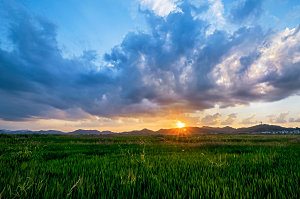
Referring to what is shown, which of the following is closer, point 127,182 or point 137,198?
point 137,198

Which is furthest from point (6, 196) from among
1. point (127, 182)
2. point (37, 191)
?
point (127, 182)

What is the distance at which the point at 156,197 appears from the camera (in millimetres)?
2158

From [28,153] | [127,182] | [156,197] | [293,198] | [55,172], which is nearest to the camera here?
[293,198]

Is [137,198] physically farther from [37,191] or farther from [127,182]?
[37,191]

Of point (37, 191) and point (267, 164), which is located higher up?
point (37, 191)

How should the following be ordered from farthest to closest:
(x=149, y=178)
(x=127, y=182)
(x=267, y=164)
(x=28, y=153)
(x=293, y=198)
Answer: (x=28, y=153), (x=267, y=164), (x=149, y=178), (x=127, y=182), (x=293, y=198)

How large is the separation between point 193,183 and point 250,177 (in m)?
1.39

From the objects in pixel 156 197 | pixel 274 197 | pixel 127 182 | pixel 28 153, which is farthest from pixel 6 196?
pixel 28 153

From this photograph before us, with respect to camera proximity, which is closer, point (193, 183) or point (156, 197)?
point (156, 197)

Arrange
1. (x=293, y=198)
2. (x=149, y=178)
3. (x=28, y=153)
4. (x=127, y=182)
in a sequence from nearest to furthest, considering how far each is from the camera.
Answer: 1. (x=293, y=198)
2. (x=127, y=182)
3. (x=149, y=178)
4. (x=28, y=153)

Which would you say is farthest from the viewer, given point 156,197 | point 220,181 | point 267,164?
point 267,164

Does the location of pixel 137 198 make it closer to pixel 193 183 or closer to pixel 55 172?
pixel 193 183

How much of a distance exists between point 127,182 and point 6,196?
179cm

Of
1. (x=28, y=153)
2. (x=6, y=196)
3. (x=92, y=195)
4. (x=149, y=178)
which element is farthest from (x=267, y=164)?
(x=28, y=153)
